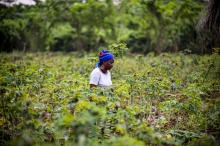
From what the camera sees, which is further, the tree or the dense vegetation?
the dense vegetation

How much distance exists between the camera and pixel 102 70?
407cm

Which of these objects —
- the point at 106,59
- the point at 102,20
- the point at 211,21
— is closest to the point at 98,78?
the point at 106,59

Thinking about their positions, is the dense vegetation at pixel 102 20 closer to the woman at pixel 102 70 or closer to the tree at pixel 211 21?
the tree at pixel 211 21

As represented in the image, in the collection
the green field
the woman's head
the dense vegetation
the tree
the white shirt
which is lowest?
the green field

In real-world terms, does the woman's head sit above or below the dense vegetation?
below

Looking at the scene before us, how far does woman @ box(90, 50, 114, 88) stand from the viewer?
12.9 ft

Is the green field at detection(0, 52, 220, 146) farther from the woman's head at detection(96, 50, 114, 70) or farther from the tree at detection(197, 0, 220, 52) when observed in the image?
the tree at detection(197, 0, 220, 52)

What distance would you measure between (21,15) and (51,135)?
Answer: 16743 millimetres

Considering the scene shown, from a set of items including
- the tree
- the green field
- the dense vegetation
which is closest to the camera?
the green field

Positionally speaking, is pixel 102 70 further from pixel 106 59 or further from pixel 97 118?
pixel 97 118

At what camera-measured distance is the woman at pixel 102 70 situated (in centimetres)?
394

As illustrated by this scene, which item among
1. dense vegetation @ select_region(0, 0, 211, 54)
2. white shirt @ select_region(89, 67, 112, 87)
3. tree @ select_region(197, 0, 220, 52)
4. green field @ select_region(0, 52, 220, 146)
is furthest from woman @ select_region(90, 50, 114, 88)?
dense vegetation @ select_region(0, 0, 211, 54)

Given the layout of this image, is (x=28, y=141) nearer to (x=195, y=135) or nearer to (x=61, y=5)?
(x=195, y=135)

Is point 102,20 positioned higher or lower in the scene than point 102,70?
higher
